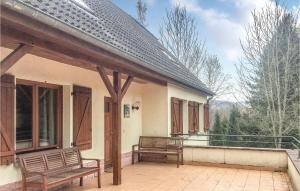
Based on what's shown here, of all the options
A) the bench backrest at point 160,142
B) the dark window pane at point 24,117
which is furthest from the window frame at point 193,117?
the dark window pane at point 24,117

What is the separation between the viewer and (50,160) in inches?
251

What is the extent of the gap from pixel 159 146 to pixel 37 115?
4.83 m

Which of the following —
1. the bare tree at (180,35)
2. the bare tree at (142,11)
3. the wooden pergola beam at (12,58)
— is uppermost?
the bare tree at (142,11)

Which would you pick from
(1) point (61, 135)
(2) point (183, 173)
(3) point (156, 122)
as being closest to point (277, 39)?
(3) point (156, 122)

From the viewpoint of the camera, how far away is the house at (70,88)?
13.9 ft

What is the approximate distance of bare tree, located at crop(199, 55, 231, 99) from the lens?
22366 mm

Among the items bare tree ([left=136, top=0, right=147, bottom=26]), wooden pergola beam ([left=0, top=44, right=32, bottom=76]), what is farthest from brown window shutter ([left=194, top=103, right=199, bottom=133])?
wooden pergola beam ([left=0, top=44, right=32, bottom=76])

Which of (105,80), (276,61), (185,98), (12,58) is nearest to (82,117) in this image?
(105,80)

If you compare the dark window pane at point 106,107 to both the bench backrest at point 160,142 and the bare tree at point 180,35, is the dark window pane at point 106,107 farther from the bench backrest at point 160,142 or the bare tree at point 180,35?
the bare tree at point 180,35

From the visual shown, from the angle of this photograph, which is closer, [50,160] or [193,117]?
[50,160]

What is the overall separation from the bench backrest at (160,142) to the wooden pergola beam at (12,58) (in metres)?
6.66

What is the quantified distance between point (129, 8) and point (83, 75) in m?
16.6

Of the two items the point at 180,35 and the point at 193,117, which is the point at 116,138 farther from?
the point at 180,35

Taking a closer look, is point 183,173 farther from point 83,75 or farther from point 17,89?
point 17,89
